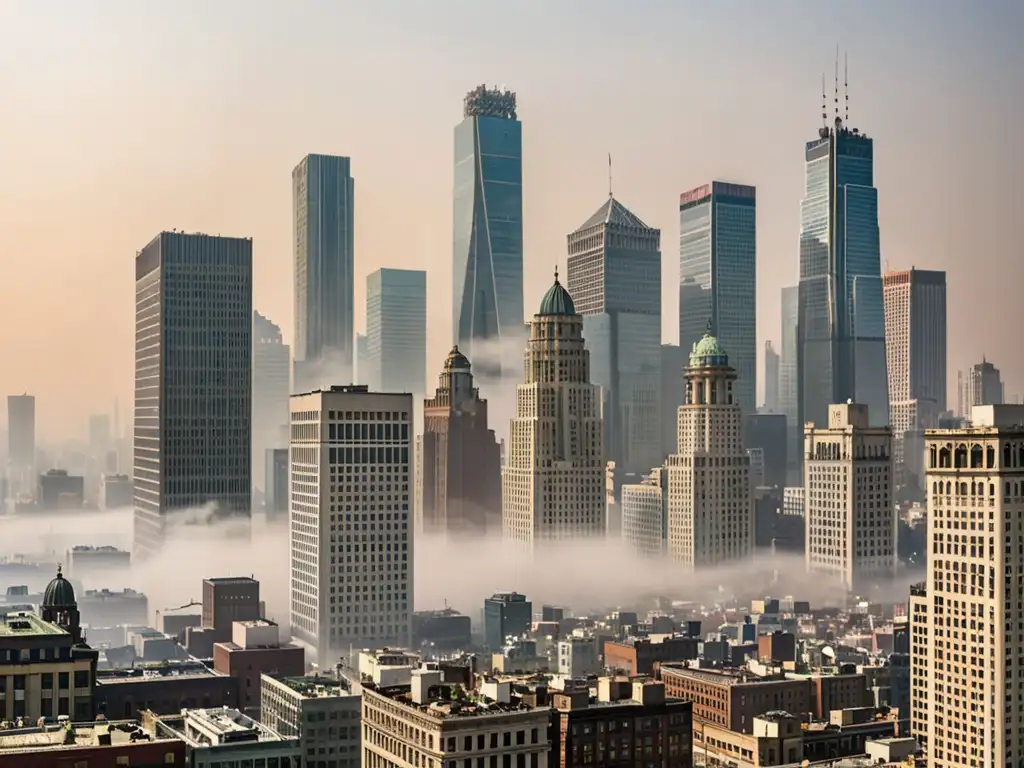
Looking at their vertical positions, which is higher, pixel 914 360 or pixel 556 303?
pixel 556 303

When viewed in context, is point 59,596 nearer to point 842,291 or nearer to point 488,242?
point 488,242

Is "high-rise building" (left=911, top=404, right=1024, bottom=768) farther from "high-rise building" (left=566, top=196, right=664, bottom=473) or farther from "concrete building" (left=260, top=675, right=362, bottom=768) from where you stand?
"high-rise building" (left=566, top=196, right=664, bottom=473)

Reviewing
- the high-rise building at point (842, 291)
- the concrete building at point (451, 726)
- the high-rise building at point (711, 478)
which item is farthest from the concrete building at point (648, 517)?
the concrete building at point (451, 726)

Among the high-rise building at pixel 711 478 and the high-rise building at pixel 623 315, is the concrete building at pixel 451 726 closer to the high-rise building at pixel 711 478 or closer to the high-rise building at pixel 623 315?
the high-rise building at pixel 711 478

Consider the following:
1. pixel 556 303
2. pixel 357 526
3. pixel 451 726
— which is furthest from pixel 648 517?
pixel 451 726

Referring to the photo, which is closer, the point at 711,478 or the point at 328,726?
the point at 328,726

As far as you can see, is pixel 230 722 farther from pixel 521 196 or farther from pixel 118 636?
pixel 521 196
